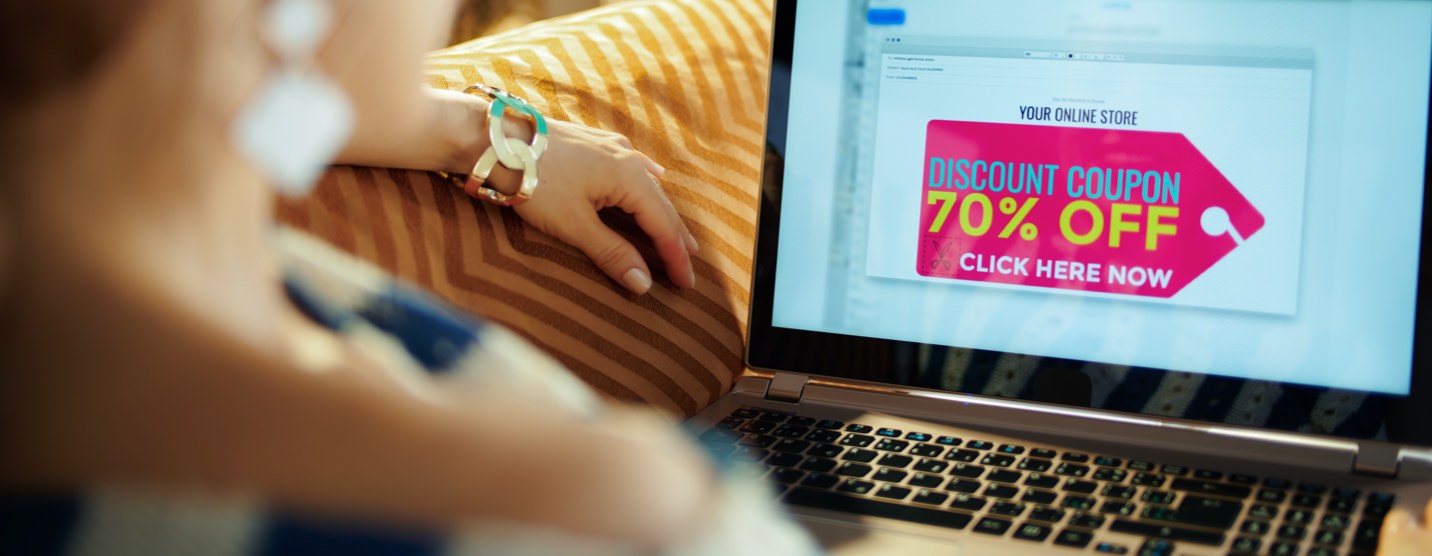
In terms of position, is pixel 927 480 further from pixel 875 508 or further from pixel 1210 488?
pixel 1210 488

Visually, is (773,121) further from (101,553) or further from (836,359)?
(101,553)

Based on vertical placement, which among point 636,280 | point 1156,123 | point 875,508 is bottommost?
point 875,508

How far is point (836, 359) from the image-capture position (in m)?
0.81

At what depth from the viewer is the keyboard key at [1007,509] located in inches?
24.5

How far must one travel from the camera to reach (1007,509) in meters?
0.63

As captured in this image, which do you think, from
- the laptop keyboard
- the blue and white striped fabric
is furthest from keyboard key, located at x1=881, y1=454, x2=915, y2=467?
the blue and white striped fabric

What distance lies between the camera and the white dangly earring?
0.94 feet

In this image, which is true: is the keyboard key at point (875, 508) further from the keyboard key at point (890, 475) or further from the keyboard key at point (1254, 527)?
the keyboard key at point (1254, 527)

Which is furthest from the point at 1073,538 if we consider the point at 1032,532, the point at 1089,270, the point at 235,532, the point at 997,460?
the point at 235,532

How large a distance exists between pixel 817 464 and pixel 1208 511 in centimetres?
22

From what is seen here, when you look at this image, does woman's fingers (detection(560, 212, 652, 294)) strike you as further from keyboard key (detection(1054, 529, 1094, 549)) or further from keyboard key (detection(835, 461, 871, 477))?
keyboard key (detection(1054, 529, 1094, 549))

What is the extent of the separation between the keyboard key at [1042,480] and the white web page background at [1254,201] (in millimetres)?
115

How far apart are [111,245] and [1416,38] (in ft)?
2.31

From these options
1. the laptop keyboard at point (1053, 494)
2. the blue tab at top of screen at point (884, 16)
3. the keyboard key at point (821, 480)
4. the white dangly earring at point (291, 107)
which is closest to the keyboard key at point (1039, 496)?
the laptop keyboard at point (1053, 494)
